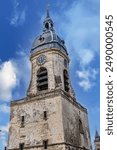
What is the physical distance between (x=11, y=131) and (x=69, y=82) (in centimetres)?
922

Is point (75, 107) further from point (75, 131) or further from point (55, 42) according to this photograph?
point (55, 42)

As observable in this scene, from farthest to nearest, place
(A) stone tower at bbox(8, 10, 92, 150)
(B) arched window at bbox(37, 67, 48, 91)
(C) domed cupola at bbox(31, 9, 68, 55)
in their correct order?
(C) domed cupola at bbox(31, 9, 68, 55), (B) arched window at bbox(37, 67, 48, 91), (A) stone tower at bbox(8, 10, 92, 150)

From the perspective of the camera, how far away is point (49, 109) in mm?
28547

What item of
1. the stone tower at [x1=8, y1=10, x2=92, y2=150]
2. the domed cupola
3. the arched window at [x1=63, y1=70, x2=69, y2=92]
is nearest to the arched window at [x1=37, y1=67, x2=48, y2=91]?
the stone tower at [x1=8, y1=10, x2=92, y2=150]

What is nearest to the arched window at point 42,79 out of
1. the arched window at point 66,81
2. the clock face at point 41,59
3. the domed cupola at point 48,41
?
the clock face at point 41,59

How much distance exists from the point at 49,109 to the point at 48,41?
934 centimetres

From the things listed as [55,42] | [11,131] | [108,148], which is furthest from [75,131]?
[108,148]

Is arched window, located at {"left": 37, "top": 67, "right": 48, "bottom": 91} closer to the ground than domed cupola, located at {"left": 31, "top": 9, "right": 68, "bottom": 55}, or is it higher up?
closer to the ground

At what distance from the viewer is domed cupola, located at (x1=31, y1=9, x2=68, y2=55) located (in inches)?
1312

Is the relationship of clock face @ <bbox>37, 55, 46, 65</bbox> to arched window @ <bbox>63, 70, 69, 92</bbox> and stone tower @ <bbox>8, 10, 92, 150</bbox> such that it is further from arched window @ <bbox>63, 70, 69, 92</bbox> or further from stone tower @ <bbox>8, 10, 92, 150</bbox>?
arched window @ <bbox>63, 70, 69, 92</bbox>

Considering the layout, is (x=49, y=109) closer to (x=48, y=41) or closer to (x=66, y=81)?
(x=66, y=81)

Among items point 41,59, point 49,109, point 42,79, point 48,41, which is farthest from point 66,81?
point 49,109

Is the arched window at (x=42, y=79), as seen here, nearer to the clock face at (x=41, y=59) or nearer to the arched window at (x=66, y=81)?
the clock face at (x=41, y=59)

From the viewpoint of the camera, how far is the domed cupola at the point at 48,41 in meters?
33.3
